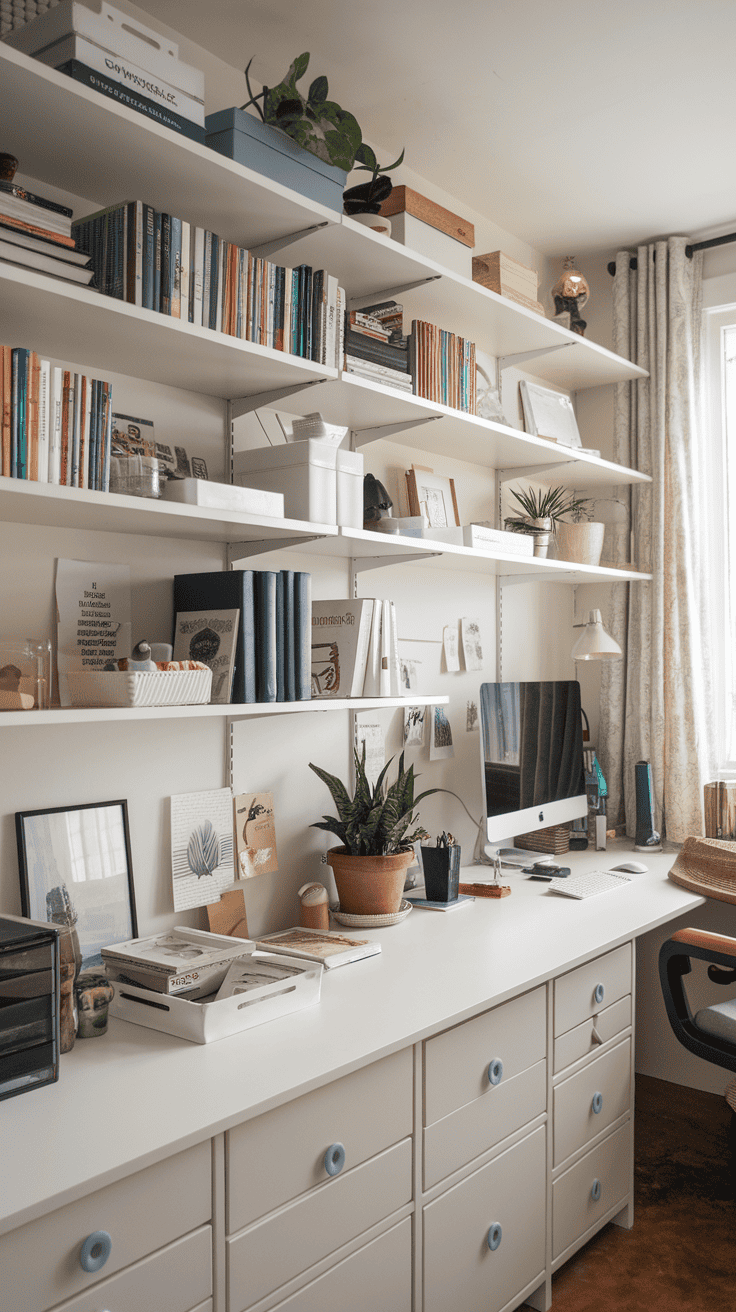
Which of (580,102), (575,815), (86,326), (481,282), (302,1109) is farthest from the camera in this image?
(575,815)

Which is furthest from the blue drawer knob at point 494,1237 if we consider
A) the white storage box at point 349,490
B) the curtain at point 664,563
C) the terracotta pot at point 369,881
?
the curtain at point 664,563

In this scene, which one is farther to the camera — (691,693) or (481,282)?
(691,693)

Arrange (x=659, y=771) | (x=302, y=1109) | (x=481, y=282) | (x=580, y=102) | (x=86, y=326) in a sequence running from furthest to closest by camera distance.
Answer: (x=659, y=771)
(x=481, y=282)
(x=580, y=102)
(x=86, y=326)
(x=302, y=1109)

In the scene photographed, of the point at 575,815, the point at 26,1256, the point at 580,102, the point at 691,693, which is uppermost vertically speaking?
the point at 580,102

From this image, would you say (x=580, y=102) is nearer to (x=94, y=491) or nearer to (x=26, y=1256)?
(x=94, y=491)

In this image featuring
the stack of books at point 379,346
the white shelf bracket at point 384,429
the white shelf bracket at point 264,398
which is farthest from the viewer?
the white shelf bracket at point 384,429

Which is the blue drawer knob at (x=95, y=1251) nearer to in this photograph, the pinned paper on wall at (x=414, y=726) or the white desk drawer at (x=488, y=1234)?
the white desk drawer at (x=488, y=1234)

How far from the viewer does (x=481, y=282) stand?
2.54 m

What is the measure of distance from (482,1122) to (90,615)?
45.6 inches

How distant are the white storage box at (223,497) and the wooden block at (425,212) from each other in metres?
0.85

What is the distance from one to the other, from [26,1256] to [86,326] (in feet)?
4.19

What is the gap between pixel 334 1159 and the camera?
1383mm

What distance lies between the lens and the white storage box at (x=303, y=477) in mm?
1828

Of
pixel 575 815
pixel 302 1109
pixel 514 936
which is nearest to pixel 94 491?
pixel 302 1109
